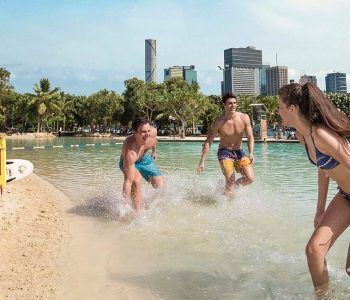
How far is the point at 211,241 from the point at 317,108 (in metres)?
2.43

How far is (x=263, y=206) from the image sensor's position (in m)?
6.66

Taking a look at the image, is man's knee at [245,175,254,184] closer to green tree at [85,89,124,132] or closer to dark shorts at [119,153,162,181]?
dark shorts at [119,153,162,181]

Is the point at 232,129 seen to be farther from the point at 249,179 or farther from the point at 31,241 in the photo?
the point at 31,241

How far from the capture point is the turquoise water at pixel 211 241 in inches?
133

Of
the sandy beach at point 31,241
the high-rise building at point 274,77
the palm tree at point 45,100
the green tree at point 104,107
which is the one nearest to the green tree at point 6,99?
the palm tree at point 45,100

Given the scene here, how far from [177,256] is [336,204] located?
1.82 m

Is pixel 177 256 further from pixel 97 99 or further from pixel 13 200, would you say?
pixel 97 99

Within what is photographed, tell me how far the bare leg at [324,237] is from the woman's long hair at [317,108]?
1.62ft

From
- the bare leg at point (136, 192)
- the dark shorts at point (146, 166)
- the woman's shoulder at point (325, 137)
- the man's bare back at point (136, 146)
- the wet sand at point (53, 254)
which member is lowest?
the wet sand at point (53, 254)

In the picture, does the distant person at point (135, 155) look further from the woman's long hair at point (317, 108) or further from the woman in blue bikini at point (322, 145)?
the woman's long hair at point (317, 108)

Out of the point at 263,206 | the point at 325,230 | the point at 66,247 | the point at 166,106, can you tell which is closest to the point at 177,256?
the point at 66,247

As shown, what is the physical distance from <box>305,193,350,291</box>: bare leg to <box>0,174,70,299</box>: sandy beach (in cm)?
189

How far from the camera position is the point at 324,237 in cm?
272

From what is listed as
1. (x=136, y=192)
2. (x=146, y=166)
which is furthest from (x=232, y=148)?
(x=136, y=192)
